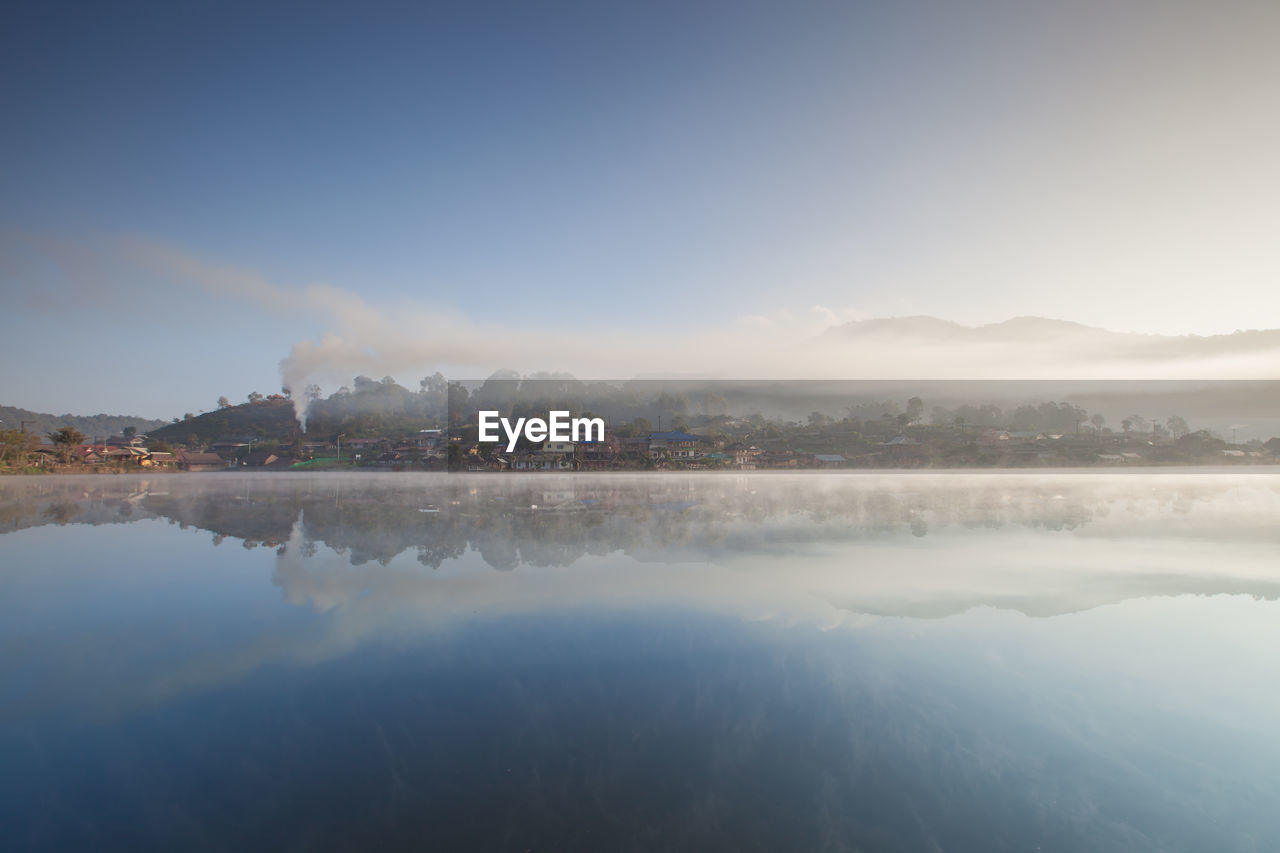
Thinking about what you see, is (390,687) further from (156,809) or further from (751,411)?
(751,411)

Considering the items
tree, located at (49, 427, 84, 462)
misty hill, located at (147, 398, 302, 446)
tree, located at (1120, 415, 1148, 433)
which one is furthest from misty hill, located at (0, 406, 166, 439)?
tree, located at (1120, 415, 1148, 433)

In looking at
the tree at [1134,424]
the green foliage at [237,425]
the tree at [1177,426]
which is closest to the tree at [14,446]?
the green foliage at [237,425]

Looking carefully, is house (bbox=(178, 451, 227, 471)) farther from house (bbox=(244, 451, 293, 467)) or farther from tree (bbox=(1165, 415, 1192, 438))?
tree (bbox=(1165, 415, 1192, 438))

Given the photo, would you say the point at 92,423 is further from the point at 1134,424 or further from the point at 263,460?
the point at 1134,424

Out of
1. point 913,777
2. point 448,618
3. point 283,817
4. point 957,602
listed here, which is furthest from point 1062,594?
point 283,817

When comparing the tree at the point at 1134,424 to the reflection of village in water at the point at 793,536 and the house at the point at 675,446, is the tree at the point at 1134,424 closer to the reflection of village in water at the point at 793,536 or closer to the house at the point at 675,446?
the house at the point at 675,446

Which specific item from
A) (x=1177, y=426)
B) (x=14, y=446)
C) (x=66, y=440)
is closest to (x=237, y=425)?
(x=66, y=440)
